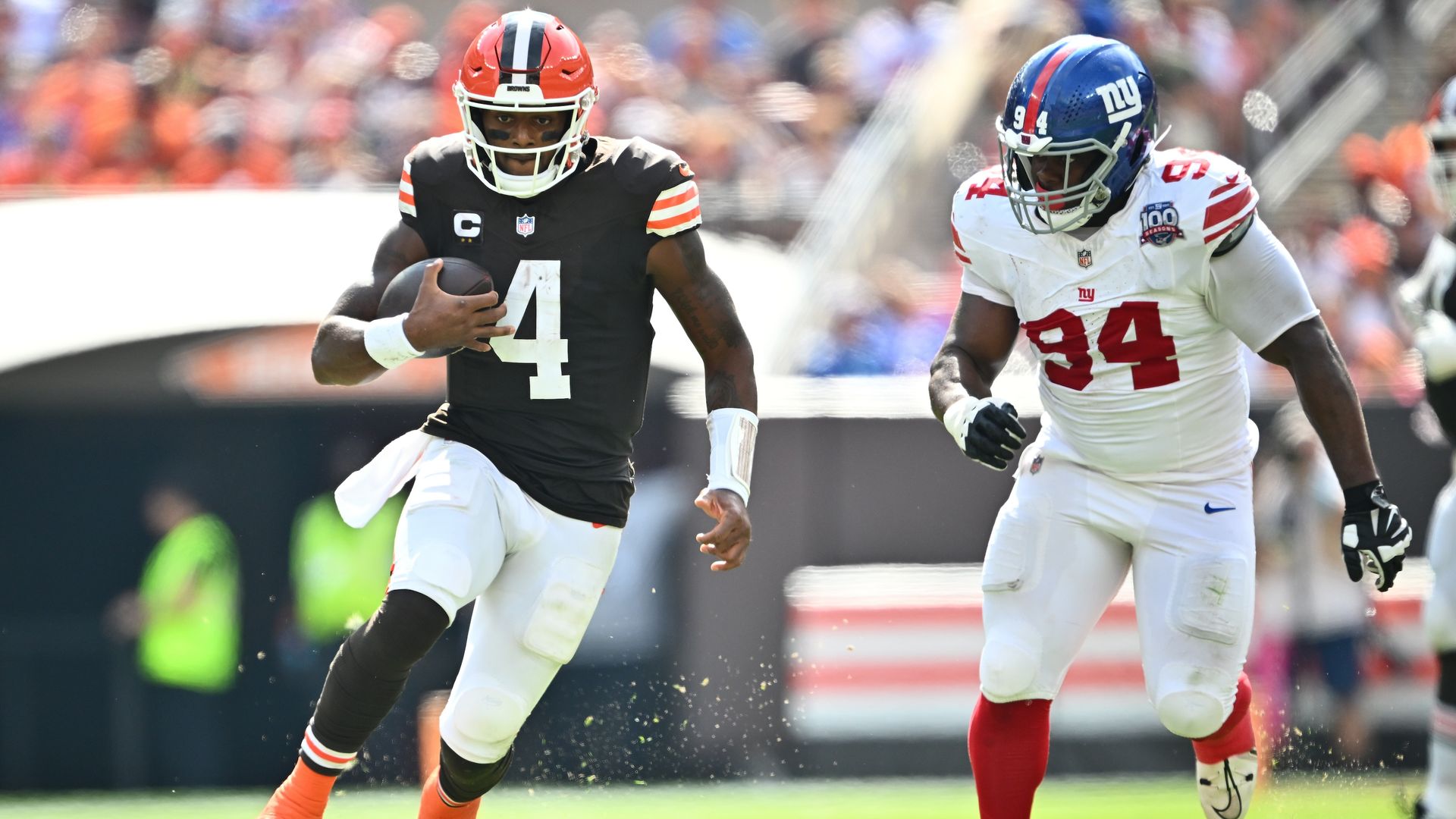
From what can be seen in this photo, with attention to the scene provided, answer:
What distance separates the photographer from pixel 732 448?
4.45 m

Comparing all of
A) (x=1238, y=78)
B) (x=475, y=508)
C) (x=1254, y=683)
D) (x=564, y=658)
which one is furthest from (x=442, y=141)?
(x=1238, y=78)

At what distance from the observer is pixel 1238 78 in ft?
34.7

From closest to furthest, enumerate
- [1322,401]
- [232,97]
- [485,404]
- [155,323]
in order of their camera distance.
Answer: [1322,401], [485,404], [155,323], [232,97]

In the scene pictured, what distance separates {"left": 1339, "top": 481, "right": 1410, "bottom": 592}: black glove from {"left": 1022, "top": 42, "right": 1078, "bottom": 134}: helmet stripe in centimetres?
120

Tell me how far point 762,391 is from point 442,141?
3176mm

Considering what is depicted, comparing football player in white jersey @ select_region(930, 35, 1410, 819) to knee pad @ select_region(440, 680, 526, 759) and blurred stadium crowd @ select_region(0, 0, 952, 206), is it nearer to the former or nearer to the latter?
knee pad @ select_region(440, 680, 526, 759)

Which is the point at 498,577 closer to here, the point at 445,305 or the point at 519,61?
the point at 445,305

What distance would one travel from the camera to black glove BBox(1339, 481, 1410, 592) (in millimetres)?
4082

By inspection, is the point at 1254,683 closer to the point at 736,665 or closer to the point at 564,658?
the point at 736,665

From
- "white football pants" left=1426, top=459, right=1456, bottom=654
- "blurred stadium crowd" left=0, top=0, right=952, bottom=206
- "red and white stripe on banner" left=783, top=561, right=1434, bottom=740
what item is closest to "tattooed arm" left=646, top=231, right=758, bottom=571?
"white football pants" left=1426, top=459, right=1456, bottom=654

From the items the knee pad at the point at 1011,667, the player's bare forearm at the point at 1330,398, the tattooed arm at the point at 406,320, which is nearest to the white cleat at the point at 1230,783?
the knee pad at the point at 1011,667

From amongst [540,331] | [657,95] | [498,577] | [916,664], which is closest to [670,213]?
[540,331]

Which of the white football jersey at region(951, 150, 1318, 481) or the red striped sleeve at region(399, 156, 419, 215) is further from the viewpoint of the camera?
the red striped sleeve at region(399, 156, 419, 215)

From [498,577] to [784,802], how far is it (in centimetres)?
286
